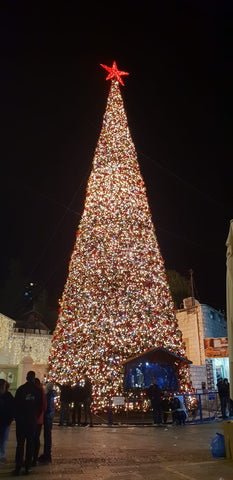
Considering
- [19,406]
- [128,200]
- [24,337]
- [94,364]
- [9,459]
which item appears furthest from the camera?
[24,337]

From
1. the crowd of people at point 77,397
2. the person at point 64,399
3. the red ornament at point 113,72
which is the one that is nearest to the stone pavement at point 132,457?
the crowd of people at point 77,397

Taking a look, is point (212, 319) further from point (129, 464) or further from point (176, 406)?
point (129, 464)

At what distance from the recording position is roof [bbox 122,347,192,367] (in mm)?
11500

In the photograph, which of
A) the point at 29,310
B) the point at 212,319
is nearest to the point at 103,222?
the point at 212,319

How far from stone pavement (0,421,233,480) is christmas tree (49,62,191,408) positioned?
2.96 m

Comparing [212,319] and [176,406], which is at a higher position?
[212,319]

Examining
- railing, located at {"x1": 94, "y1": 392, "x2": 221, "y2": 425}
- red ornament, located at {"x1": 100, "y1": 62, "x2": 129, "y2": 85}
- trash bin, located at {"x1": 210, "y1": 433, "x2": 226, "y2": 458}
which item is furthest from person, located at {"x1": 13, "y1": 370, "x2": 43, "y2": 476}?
red ornament, located at {"x1": 100, "y1": 62, "x2": 129, "y2": 85}

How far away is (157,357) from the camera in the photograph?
1195 cm

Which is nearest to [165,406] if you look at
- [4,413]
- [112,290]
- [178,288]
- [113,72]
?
[112,290]

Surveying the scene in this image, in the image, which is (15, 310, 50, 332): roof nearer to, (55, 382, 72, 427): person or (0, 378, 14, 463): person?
(55, 382, 72, 427): person

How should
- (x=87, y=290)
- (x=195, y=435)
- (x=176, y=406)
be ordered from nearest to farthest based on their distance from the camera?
(x=195, y=435) → (x=176, y=406) → (x=87, y=290)

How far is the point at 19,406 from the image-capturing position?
5164 mm

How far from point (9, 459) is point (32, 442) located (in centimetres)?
131

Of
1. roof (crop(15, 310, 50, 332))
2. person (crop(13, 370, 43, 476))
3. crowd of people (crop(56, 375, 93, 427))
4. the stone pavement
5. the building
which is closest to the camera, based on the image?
the stone pavement
